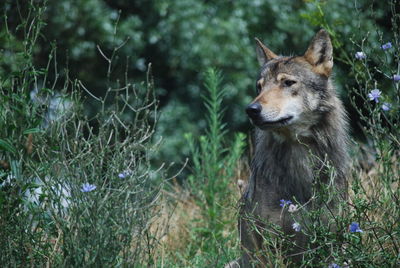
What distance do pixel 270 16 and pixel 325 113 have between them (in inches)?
277

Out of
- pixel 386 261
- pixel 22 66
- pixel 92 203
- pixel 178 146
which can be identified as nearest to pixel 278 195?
pixel 386 261

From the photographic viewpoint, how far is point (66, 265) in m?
3.75

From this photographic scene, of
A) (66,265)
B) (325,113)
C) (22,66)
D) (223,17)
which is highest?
(223,17)

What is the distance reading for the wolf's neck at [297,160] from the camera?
4.96 m

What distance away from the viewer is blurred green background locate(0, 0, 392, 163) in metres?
11.2

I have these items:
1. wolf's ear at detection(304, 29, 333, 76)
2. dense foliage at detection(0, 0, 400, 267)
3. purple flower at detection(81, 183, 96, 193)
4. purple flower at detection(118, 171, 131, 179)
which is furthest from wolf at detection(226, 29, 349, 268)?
purple flower at detection(81, 183, 96, 193)

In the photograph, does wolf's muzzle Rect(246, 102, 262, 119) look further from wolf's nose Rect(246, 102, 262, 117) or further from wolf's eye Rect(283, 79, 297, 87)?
wolf's eye Rect(283, 79, 297, 87)

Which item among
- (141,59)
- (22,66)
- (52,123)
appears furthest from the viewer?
(141,59)

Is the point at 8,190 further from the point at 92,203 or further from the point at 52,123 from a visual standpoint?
the point at 92,203

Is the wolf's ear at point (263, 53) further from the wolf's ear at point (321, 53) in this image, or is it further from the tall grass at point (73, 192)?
the tall grass at point (73, 192)

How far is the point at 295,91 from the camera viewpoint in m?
5.10

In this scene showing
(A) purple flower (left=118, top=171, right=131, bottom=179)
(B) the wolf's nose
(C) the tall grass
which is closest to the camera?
(C) the tall grass

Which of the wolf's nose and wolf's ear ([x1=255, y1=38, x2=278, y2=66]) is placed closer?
the wolf's nose

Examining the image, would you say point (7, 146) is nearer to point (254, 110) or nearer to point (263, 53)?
point (254, 110)
